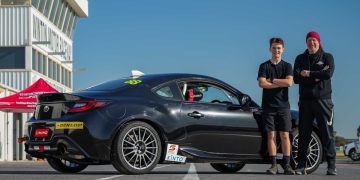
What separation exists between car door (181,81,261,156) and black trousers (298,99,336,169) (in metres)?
0.62

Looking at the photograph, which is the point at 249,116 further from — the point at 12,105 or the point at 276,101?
the point at 12,105

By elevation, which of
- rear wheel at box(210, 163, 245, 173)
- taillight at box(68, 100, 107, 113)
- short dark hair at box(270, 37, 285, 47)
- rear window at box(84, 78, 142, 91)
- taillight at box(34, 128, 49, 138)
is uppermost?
short dark hair at box(270, 37, 285, 47)

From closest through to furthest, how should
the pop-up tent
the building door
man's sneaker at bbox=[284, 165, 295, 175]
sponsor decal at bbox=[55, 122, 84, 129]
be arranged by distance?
sponsor decal at bbox=[55, 122, 84, 129] < man's sneaker at bbox=[284, 165, 295, 175] < the pop-up tent < the building door

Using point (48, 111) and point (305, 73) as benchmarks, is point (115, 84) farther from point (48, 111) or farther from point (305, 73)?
point (305, 73)

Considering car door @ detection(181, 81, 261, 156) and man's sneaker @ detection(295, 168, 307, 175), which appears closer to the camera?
car door @ detection(181, 81, 261, 156)

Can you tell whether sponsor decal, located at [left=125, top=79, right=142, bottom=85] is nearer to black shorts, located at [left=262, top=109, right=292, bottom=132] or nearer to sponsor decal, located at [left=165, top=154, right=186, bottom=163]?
sponsor decal, located at [left=165, top=154, right=186, bottom=163]

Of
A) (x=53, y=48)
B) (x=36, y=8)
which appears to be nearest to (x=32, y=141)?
(x=36, y=8)

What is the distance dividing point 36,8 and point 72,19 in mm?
12180

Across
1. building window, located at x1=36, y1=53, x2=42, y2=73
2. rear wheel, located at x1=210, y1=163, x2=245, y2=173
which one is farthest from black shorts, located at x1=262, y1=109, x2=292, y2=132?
building window, located at x1=36, y1=53, x2=42, y2=73

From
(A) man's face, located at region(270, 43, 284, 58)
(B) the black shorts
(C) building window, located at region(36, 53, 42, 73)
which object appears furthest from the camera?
(C) building window, located at region(36, 53, 42, 73)

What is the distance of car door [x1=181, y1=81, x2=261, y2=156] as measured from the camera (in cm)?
1020

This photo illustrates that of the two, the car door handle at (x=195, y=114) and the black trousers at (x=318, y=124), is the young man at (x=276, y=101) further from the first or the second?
the car door handle at (x=195, y=114)

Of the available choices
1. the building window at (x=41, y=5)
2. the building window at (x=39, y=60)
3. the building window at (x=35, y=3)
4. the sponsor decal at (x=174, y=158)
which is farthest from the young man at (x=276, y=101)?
the building window at (x=41, y=5)

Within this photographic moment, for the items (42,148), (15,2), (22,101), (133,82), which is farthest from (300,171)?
(15,2)
